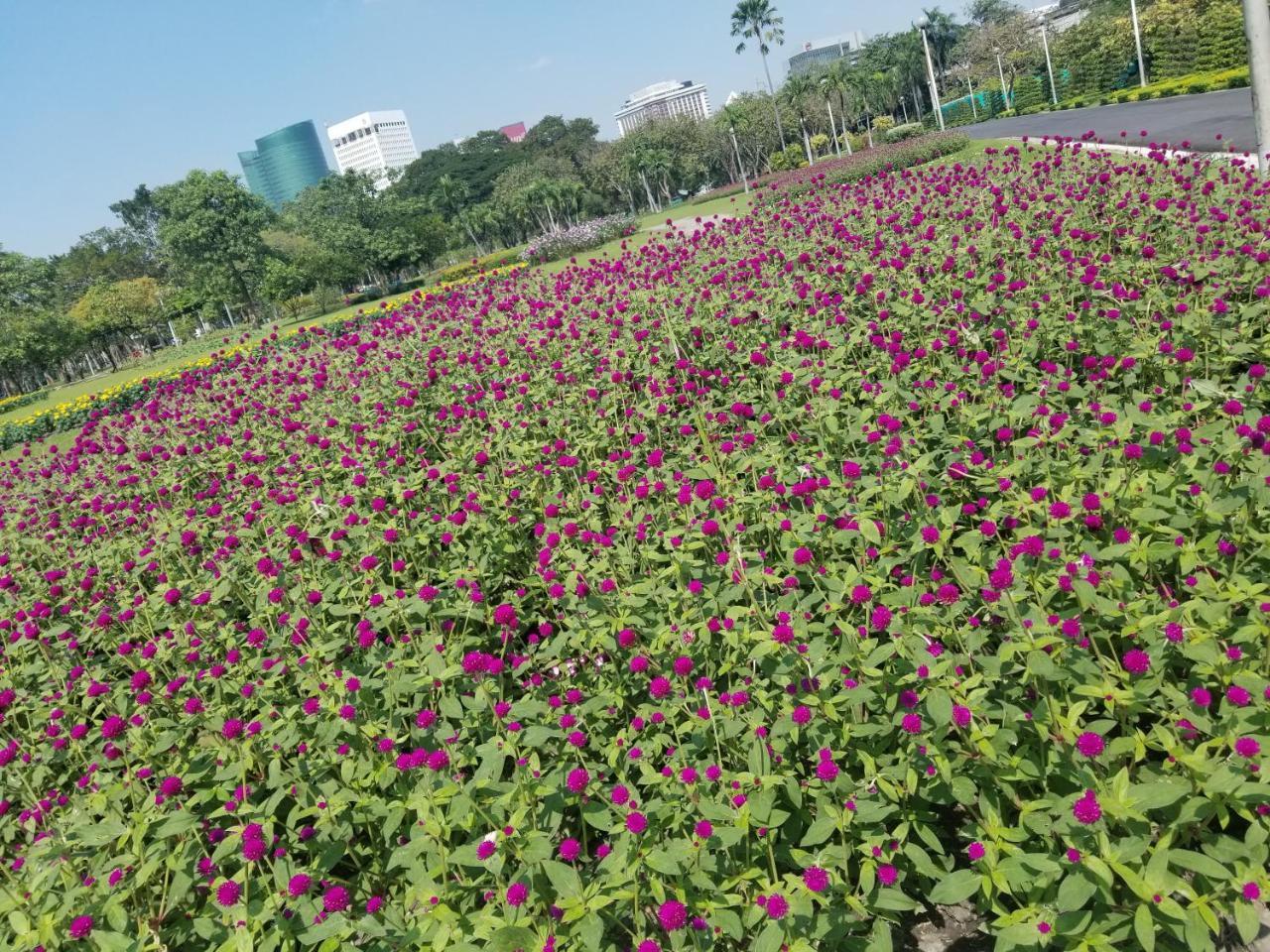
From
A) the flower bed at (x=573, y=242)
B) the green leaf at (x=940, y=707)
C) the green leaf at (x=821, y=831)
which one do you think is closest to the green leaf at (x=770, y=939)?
the green leaf at (x=821, y=831)

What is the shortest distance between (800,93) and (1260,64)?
202 feet

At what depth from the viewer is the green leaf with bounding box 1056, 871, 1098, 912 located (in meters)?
1.70

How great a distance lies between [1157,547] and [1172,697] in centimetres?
76

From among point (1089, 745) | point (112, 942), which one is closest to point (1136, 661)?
point (1089, 745)

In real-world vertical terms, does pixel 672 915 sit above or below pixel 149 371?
below

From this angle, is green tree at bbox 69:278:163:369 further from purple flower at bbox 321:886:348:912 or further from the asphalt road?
purple flower at bbox 321:886:348:912

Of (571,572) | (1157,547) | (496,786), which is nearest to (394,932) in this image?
(496,786)

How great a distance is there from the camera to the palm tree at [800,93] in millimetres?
59656

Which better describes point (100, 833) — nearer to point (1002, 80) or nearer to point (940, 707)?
point (940, 707)

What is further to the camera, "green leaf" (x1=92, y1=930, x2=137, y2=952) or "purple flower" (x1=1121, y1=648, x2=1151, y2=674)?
"green leaf" (x1=92, y1=930, x2=137, y2=952)

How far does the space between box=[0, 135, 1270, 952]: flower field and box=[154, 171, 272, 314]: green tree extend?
5234 centimetres

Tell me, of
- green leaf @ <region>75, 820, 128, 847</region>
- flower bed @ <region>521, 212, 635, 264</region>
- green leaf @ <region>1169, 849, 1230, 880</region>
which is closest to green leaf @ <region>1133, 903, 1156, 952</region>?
green leaf @ <region>1169, 849, 1230, 880</region>

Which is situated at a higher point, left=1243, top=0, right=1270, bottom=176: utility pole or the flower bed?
the flower bed

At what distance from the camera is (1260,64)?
23.6 ft
